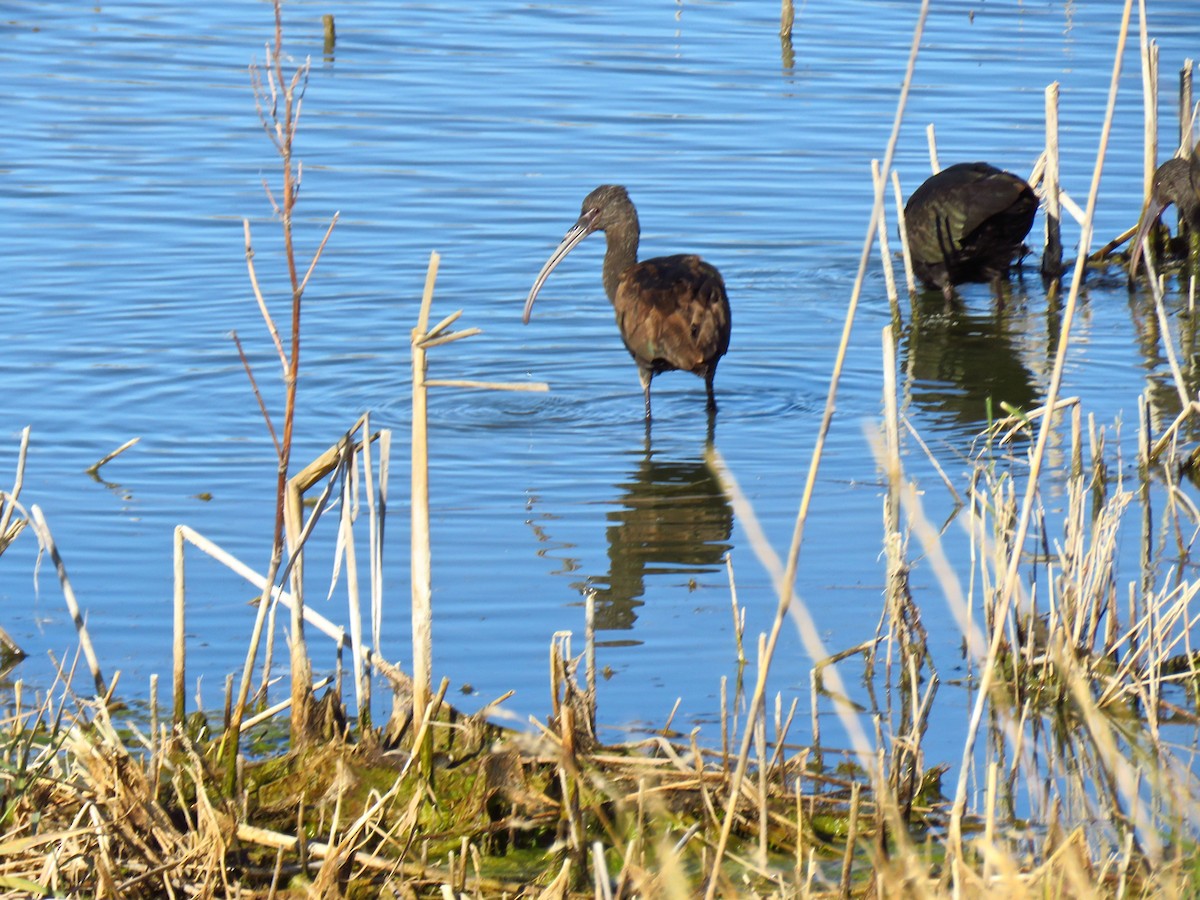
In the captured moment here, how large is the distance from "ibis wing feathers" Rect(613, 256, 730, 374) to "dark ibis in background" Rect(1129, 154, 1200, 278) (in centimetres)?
337

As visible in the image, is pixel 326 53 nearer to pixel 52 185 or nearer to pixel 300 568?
pixel 52 185

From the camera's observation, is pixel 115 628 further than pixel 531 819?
Yes

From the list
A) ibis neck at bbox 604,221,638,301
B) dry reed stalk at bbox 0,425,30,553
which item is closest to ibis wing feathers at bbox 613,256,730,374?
ibis neck at bbox 604,221,638,301

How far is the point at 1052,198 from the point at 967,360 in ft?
6.51

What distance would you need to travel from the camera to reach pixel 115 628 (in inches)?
216

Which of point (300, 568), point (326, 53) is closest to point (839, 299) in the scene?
point (300, 568)

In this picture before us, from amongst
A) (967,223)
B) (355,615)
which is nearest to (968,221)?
(967,223)

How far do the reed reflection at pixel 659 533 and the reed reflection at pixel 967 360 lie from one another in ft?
4.71

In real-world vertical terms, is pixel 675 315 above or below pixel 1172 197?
below

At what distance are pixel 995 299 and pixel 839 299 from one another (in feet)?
3.07

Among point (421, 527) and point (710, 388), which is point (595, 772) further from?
point (710, 388)

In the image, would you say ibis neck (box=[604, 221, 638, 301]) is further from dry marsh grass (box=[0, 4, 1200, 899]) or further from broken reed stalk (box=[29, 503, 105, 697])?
broken reed stalk (box=[29, 503, 105, 697])

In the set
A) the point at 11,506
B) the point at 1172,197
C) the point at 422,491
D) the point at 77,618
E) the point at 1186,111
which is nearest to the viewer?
the point at 422,491

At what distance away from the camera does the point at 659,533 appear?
260 inches
